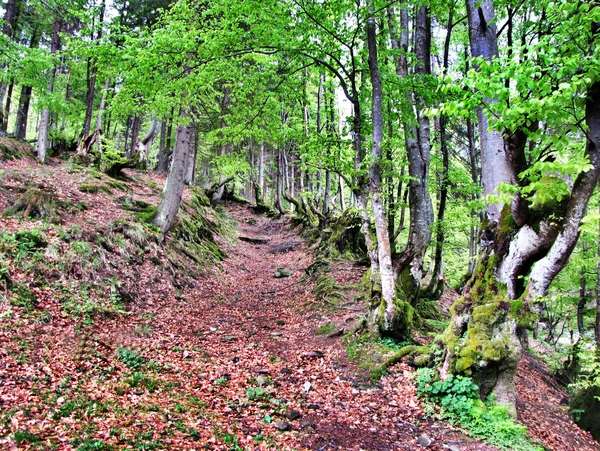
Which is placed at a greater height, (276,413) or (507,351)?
(507,351)

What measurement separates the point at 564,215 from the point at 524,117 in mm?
1556

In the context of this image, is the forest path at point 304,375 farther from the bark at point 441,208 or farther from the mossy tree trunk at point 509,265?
the bark at point 441,208

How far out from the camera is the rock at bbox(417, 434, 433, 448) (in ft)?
14.5

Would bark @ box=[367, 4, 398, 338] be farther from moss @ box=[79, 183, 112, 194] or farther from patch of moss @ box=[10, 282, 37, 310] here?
moss @ box=[79, 183, 112, 194]

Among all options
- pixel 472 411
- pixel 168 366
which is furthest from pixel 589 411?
pixel 168 366

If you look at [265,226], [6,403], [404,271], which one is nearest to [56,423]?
[6,403]

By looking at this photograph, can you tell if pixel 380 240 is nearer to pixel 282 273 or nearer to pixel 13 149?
pixel 282 273

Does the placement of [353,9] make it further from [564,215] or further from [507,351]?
[507,351]

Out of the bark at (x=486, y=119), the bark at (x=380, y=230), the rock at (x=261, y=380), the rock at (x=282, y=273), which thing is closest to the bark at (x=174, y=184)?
the rock at (x=282, y=273)

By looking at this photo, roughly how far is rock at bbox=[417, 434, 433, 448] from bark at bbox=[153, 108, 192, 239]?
9211 millimetres

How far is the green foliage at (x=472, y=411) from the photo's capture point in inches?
179

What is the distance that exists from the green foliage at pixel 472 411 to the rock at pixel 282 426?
218cm

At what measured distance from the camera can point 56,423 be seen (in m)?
3.86

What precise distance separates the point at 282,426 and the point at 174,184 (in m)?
8.71
